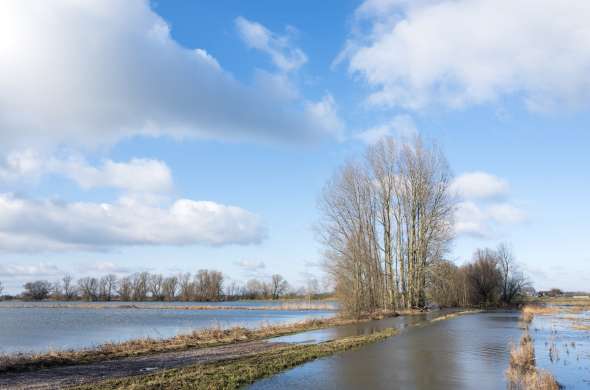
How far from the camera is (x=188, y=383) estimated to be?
1012 cm

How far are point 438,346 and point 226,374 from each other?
8.71m

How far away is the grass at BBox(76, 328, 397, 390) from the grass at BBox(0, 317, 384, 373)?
5001mm

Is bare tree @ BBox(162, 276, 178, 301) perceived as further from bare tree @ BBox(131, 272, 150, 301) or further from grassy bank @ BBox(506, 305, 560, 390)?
grassy bank @ BBox(506, 305, 560, 390)

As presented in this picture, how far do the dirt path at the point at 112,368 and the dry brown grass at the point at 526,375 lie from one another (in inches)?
322

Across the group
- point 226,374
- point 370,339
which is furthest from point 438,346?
point 226,374

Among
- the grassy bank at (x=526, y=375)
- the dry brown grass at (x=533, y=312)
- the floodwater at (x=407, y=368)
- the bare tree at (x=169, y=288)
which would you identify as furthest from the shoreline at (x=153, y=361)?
the bare tree at (x=169, y=288)

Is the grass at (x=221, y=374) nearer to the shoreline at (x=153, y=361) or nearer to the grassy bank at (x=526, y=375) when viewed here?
the shoreline at (x=153, y=361)

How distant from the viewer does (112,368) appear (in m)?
13.8

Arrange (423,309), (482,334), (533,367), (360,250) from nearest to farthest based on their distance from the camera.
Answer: (533,367), (482,334), (360,250), (423,309)

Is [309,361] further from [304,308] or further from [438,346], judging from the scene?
[304,308]

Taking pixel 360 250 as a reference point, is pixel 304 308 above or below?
below

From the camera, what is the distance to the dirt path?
11.6m

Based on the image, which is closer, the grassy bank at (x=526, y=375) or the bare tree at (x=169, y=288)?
the grassy bank at (x=526, y=375)

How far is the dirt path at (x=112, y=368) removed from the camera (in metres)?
11.6
